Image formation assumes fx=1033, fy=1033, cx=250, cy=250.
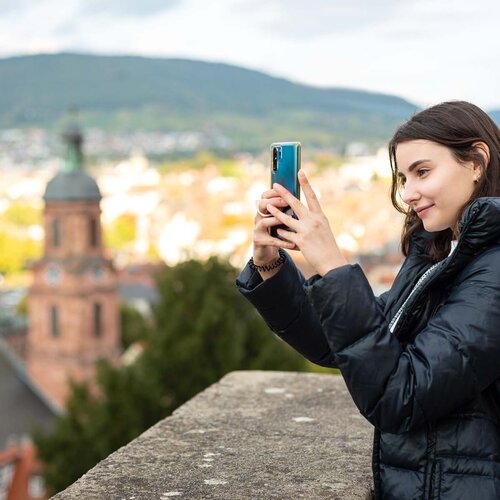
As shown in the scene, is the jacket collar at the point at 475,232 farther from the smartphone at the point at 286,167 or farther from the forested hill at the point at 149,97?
the forested hill at the point at 149,97

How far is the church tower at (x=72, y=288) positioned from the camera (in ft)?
133

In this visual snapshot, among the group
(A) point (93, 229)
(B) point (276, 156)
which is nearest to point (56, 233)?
(A) point (93, 229)

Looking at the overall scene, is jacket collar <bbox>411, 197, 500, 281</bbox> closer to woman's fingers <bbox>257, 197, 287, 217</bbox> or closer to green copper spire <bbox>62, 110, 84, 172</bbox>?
woman's fingers <bbox>257, 197, 287, 217</bbox>

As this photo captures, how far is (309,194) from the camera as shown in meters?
2.00

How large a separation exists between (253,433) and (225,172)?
5658 inches

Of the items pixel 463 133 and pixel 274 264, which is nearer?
pixel 463 133

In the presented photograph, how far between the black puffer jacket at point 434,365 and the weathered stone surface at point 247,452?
1.38 ft

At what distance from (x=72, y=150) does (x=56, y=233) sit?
11.1ft

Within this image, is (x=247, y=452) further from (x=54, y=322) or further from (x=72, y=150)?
(x=54, y=322)

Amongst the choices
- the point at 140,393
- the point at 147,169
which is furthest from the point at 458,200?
the point at 147,169

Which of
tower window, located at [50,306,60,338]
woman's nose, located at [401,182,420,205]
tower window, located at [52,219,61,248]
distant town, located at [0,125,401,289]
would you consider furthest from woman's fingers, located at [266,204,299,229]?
tower window, located at [50,306,60,338]

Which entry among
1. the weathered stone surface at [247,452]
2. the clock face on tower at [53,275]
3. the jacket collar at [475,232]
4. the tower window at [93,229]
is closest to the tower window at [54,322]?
the clock face on tower at [53,275]

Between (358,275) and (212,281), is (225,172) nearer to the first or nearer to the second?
(212,281)

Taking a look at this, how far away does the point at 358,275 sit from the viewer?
1919mm
